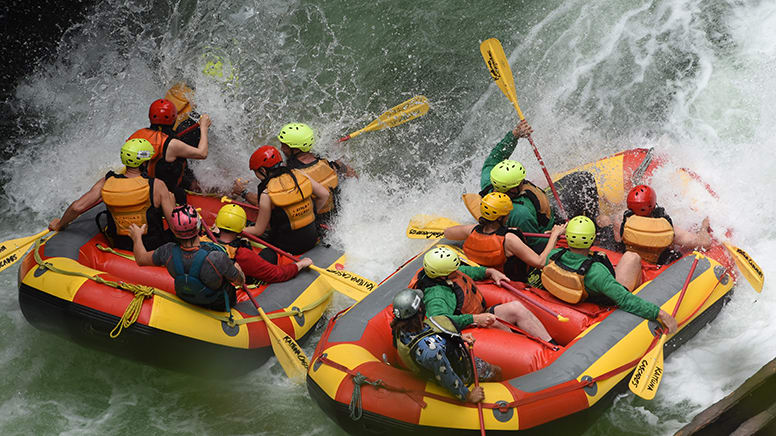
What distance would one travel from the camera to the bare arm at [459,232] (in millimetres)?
5566

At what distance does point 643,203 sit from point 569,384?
4.92ft

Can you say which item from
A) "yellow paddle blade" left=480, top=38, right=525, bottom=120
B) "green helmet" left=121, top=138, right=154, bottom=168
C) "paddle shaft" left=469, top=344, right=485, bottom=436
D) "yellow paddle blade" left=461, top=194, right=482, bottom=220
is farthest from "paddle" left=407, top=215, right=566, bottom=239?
"green helmet" left=121, top=138, right=154, bottom=168

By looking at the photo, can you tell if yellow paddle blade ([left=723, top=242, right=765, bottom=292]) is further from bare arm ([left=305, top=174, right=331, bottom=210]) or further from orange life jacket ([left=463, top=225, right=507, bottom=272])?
bare arm ([left=305, top=174, right=331, bottom=210])

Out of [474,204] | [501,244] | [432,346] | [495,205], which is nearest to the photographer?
[432,346]

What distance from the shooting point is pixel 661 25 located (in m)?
8.59

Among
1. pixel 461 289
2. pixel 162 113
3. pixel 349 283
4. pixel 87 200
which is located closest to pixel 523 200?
pixel 461 289

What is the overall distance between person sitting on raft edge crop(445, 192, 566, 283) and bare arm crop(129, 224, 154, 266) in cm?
213

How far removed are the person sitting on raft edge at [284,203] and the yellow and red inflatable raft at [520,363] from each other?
3.12 feet

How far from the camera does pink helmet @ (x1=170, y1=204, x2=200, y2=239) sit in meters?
4.74

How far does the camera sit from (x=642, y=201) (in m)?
5.29

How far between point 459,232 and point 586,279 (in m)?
1.08

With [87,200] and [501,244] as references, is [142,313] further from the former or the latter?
[501,244]

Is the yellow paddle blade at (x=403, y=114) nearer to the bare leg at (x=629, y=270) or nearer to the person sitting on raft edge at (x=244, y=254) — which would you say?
the person sitting on raft edge at (x=244, y=254)

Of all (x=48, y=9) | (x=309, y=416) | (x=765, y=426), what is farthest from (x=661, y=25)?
(x=48, y=9)
